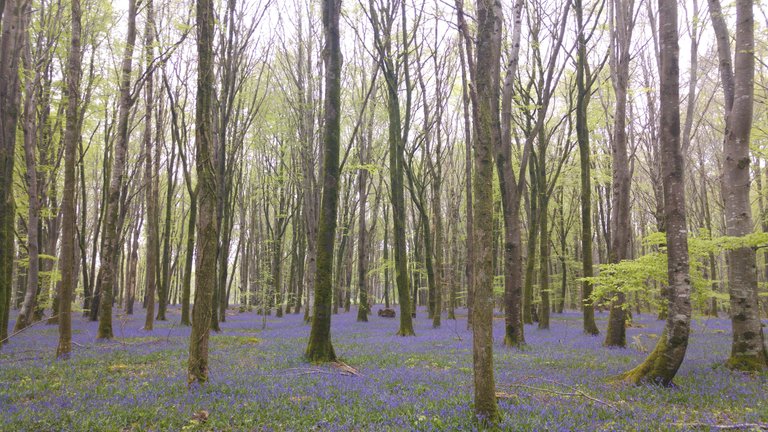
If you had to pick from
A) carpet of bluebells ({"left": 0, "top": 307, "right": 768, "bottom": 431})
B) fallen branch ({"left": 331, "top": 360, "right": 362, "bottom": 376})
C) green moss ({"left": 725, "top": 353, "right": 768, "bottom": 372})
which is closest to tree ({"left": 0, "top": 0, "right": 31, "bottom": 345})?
carpet of bluebells ({"left": 0, "top": 307, "right": 768, "bottom": 431})

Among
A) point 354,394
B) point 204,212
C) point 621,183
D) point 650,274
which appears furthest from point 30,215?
point 621,183

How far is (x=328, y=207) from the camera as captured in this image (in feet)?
32.0

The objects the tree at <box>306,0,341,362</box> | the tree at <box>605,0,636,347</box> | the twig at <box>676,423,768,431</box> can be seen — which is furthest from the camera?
the tree at <box>605,0,636,347</box>

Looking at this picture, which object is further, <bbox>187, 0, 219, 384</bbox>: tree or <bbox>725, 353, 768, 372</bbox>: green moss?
<bbox>725, 353, 768, 372</bbox>: green moss

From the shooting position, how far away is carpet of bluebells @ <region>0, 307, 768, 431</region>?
198 inches

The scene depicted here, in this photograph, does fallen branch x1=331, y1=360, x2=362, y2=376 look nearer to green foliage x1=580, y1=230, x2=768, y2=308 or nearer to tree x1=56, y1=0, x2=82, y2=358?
green foliage x1=580, y1=230, x2=768, y2=308

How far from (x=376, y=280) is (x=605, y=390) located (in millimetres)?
54178

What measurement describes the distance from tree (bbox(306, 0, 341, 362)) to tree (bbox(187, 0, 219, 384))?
8.64ft

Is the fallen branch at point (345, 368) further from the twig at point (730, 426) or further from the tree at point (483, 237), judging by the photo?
the twig at point (730, 426)

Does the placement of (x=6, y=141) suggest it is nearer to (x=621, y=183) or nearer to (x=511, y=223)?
(x=511, y=223)

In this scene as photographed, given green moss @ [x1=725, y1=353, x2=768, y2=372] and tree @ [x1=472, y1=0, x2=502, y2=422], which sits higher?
tree @ [x1=472, y1=0, x2=502, y2=422]

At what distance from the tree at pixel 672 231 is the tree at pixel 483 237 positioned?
3769 mm

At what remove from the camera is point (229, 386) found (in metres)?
6.85

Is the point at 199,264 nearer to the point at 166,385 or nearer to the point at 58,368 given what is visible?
the point at 166,385
